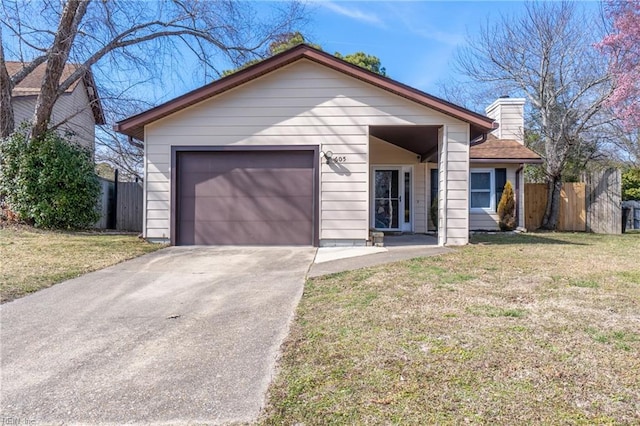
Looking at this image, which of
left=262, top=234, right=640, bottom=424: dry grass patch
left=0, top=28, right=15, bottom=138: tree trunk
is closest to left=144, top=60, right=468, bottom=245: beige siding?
left=262, top=234, right=640, bottom=424: dry grass patch

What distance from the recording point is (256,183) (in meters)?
9.24

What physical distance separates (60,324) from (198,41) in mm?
12079

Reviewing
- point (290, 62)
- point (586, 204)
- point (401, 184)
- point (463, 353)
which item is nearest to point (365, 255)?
point (290, 62)

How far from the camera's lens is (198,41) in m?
13.8

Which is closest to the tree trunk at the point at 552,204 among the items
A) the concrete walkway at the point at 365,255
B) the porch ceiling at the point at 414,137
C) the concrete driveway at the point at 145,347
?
the porch ceiling at the point at 414,137

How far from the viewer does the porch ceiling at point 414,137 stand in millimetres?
9469

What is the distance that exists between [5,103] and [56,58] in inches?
75.6

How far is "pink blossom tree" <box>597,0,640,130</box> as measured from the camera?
41.2ft

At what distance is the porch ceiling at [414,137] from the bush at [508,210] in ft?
9.83

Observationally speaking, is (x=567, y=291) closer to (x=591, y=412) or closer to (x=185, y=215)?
(x=591, y=412)

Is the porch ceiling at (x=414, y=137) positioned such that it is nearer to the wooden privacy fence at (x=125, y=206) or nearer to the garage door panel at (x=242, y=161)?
the garage door panel at (x=242, y=161)

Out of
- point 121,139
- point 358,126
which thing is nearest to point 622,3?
point 358,126

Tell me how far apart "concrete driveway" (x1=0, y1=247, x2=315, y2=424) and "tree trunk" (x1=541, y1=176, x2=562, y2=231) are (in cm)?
1200

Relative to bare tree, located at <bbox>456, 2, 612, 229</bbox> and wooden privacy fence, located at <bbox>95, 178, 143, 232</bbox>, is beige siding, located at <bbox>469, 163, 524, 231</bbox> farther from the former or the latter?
wooden privacy fence, located at <bbox>95, 178, 143, 232</bbox>
